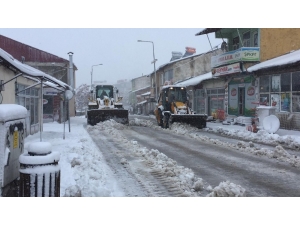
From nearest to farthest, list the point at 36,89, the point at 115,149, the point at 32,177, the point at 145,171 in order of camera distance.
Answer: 1. the point at 32,177
2. the point at 145,171
3. the point at 115,149
4. the point at 36,89

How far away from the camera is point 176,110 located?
759 inches

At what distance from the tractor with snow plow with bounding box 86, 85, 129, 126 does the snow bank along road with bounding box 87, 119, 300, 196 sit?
795 centimetres

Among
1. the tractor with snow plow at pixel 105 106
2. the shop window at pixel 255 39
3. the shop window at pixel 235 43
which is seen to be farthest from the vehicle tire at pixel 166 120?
the shop window at pixel 235 43

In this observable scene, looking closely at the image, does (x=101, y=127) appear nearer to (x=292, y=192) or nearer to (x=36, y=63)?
(x=36, y=63)

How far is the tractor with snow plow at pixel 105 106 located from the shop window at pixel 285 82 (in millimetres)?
9172

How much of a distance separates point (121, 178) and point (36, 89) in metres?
12.1

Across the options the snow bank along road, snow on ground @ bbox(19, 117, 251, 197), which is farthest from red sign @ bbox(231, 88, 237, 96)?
snow on ground @ bbox(19, 117, 251, 197)

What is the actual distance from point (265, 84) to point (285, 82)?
2.10 metres

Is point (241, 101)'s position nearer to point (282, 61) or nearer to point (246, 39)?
point (246, 39)

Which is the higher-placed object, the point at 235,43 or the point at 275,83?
the point at 235,43

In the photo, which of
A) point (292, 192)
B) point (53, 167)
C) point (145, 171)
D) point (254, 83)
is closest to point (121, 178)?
point (145, 171)

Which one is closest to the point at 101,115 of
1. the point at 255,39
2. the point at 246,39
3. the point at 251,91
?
the point at 251,91

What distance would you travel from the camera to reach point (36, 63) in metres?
27.0

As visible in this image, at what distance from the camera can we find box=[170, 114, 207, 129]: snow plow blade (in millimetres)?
18219
